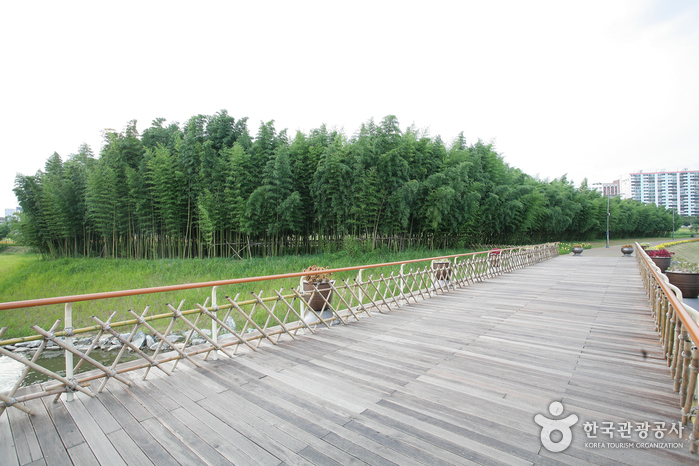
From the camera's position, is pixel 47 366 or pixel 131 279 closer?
pixel 47 366

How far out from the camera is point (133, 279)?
10.7 meters

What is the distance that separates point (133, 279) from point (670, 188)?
11121 centimetres

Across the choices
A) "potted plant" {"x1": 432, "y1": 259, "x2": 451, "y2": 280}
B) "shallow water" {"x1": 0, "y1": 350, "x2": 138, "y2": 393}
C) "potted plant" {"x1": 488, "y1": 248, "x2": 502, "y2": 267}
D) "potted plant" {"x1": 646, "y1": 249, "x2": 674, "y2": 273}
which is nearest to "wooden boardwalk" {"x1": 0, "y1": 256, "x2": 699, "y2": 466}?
"potted plant" {"x1": 432, "y1": 259, "x2": 451, "y2": 280}

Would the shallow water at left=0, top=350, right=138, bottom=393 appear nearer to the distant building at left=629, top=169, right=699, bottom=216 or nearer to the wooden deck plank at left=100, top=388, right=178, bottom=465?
the wooden deck plank at left=100, top=388, right=178, bottom=465

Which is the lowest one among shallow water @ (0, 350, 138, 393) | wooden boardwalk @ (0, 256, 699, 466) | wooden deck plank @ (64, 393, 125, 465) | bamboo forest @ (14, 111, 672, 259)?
shallow water @ (0, 350, 138, 393)

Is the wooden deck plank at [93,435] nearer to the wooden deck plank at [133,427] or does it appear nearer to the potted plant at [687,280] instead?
the wooden deck plank at [133,427]

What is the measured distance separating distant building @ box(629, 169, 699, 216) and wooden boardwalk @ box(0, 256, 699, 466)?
103 metres

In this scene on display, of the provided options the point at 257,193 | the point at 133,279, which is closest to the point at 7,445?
the point at 133,279

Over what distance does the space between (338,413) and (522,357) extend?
194 centimetres

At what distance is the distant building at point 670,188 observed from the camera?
80.5m

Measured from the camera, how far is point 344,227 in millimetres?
12430

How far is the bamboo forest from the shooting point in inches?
468

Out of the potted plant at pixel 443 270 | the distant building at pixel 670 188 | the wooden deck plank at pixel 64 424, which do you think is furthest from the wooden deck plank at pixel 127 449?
the distant building at pixel 670 188

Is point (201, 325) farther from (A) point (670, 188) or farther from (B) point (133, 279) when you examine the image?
(A) point (670, 188)
